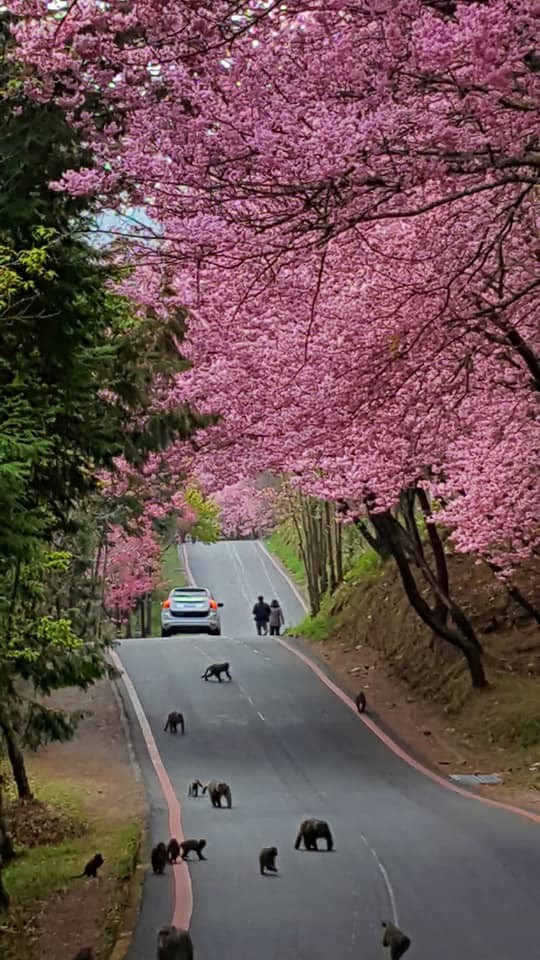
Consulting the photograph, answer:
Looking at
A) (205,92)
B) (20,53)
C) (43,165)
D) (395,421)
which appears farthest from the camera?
(395,421)

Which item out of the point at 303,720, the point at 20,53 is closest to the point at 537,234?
the point at 20,53

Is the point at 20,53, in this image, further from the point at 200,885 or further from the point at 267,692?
the point at 267,692

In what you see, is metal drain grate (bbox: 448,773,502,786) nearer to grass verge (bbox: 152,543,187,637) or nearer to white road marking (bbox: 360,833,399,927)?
white road marking (bbox: 360,833,399,927)

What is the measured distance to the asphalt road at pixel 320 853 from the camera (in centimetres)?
797

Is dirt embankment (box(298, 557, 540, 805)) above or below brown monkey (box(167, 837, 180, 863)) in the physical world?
above

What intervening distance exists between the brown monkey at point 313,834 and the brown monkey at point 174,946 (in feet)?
13.2

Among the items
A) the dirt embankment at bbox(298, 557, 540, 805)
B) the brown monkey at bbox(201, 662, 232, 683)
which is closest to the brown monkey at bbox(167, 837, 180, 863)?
the dirt embankment at bbox(298, 557, 540, 805)

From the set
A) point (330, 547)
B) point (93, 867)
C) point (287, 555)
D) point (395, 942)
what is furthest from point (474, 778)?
point (287, 555)

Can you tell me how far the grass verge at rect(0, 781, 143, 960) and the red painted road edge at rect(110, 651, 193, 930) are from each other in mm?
456

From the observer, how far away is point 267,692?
70.6ft

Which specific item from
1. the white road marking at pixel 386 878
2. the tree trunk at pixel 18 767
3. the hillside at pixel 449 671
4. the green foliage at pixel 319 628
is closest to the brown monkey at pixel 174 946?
the white road marking at pixel 386 878

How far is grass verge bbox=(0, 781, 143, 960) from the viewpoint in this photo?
30.3 ft

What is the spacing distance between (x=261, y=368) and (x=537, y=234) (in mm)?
4493

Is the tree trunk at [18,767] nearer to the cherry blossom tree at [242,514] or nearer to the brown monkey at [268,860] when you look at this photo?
the brown monkey at [268,860]
